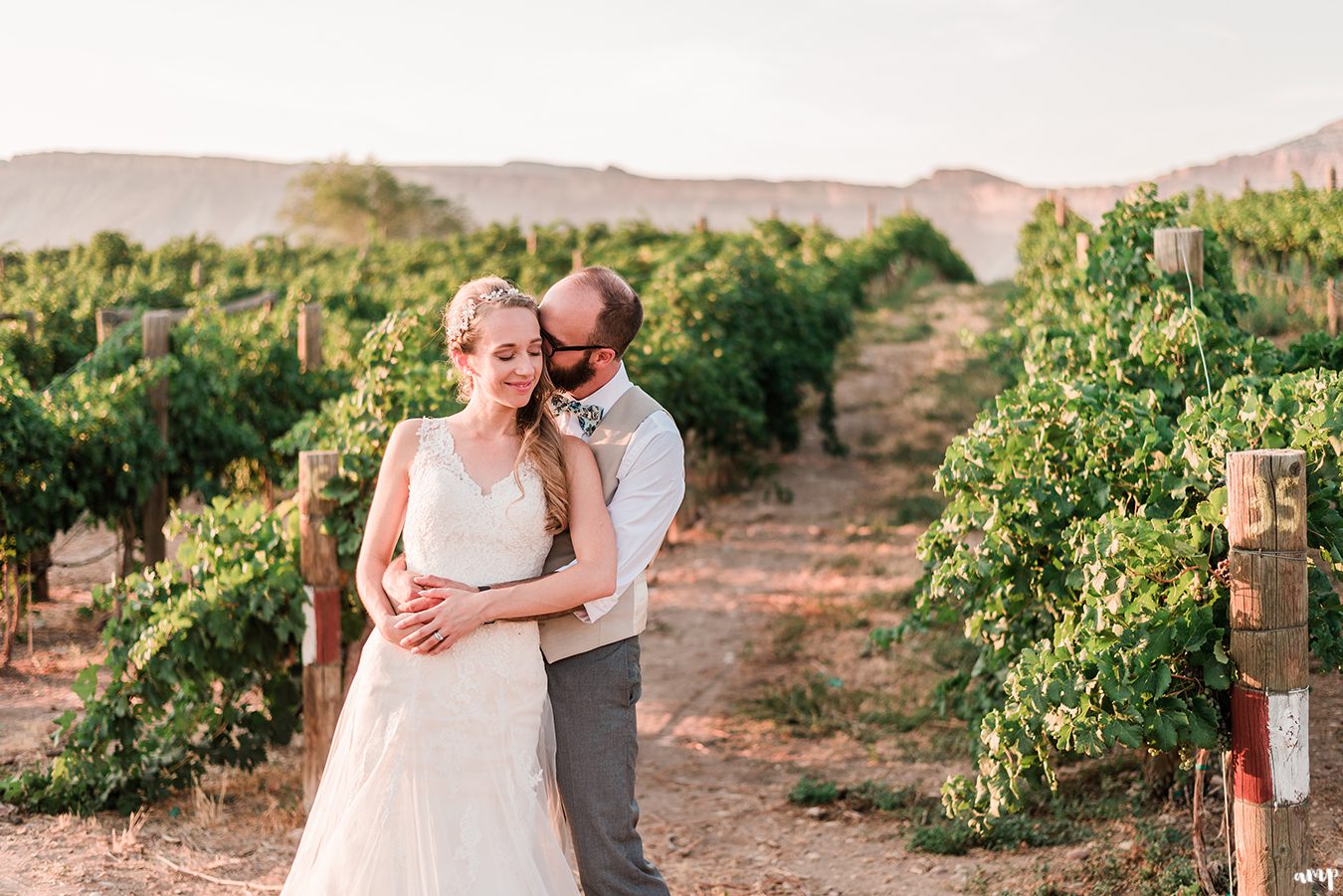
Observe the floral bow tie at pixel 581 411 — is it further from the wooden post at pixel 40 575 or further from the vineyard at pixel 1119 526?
the wooden post at pixel 40 575

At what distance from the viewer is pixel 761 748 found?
5906 millimetres

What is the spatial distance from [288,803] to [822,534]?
6.17 meters

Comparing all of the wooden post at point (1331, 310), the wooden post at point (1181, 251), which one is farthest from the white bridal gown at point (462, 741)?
→ the wooden post at point (1331, 310)

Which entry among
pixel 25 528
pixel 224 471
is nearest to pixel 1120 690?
pixel 25 528

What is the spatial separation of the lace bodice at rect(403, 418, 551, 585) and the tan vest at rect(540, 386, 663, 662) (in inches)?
4.1

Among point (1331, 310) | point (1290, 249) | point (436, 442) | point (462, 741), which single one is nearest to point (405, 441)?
point (436, 442)

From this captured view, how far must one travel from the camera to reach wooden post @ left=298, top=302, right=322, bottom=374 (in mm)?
9047

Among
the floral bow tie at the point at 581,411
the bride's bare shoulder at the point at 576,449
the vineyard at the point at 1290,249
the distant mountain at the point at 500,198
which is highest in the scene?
the distant mountain at the point at 500,198

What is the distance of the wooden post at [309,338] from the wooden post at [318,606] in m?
4.68

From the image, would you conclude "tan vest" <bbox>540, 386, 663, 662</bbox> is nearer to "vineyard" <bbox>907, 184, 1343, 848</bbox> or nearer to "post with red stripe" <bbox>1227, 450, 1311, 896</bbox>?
"vineyard" <bbox>907, 184, 1343, 848</bbox>

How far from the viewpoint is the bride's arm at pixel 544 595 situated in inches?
109

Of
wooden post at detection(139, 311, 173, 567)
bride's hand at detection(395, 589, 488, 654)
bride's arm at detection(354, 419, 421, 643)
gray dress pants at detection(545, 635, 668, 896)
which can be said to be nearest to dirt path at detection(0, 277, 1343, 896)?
wooden post at detection(139, 311, 173, 567)

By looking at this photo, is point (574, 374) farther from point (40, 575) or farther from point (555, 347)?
point (40, 575)

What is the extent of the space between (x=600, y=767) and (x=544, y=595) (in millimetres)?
473
